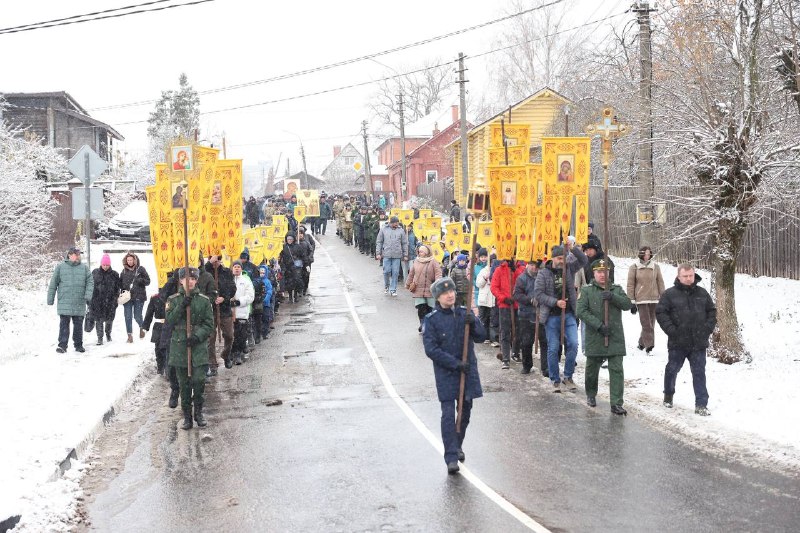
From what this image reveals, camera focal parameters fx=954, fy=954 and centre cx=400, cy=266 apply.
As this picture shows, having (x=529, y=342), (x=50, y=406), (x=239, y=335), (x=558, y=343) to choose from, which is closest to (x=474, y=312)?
(x=529, y=342)

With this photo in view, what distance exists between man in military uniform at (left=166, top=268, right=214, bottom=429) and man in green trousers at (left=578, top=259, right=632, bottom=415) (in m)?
4.46

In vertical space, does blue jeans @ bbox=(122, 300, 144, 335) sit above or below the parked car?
below

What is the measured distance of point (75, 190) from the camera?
16.5 metres

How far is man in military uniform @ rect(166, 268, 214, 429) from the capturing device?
10.9 meters

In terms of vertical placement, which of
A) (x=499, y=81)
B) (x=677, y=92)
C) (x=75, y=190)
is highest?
(x=499, y=81)

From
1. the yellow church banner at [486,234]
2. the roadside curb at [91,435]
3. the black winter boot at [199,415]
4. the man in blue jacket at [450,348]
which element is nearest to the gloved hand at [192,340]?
the black winter boot at [199,415]

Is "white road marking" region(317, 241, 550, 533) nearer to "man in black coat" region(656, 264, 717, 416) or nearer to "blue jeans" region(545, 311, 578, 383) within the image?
"blue jeans" region(545, 311, 578, 383)

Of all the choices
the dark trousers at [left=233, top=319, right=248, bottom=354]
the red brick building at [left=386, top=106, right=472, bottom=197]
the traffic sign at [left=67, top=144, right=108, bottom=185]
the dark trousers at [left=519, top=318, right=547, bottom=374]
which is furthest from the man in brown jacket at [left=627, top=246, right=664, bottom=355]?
the red brick building at [left=386, top=106, right=472, bottom=197]

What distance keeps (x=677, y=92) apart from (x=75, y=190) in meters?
10.1

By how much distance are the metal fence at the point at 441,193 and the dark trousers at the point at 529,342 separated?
141 ft

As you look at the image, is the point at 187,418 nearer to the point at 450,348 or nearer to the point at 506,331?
the point at 450,348

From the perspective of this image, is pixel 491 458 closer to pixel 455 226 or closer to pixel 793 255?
pixel 793 255

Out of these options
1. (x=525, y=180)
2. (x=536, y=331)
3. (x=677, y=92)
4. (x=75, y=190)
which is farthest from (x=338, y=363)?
(x=677, y=92)

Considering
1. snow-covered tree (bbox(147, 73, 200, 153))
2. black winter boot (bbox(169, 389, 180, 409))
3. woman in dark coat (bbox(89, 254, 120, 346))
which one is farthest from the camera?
snow-covered tree (bbox(147, 73, 200, 153))
